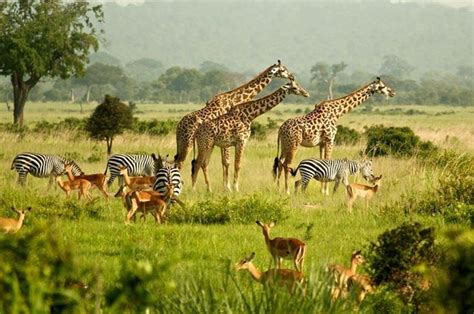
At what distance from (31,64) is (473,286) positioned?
35203 millimetres

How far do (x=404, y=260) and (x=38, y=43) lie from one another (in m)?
33.6

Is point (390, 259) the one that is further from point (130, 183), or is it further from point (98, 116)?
point (98, 116)

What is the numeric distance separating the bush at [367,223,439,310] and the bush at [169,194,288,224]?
5694 millimetres

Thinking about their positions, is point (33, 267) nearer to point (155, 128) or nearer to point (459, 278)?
point (459, 278)

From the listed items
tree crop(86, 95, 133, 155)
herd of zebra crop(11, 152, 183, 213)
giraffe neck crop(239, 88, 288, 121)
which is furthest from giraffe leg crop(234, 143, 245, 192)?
tree crop(86, 95, 133, 155)

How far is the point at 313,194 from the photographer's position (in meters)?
17.1

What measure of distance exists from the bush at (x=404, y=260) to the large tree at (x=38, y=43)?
32.1 meters

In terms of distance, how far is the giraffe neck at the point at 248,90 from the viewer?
65.4 ft

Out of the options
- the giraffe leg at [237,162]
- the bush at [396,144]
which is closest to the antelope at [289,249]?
the giraffe leg at [237,162]

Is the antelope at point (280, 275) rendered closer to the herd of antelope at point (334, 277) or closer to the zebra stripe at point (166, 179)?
the herd of antelope at point (334, 277)

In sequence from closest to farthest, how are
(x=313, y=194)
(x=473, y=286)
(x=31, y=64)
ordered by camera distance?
(x=473, y=286) < (x=313, y=194) < (x=31, y=64)

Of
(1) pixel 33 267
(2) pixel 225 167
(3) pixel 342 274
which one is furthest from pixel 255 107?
(1) pixel 33 267

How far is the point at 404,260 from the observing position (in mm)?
7418

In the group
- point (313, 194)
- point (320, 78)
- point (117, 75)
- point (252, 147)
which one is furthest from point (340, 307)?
point (320, 78)
